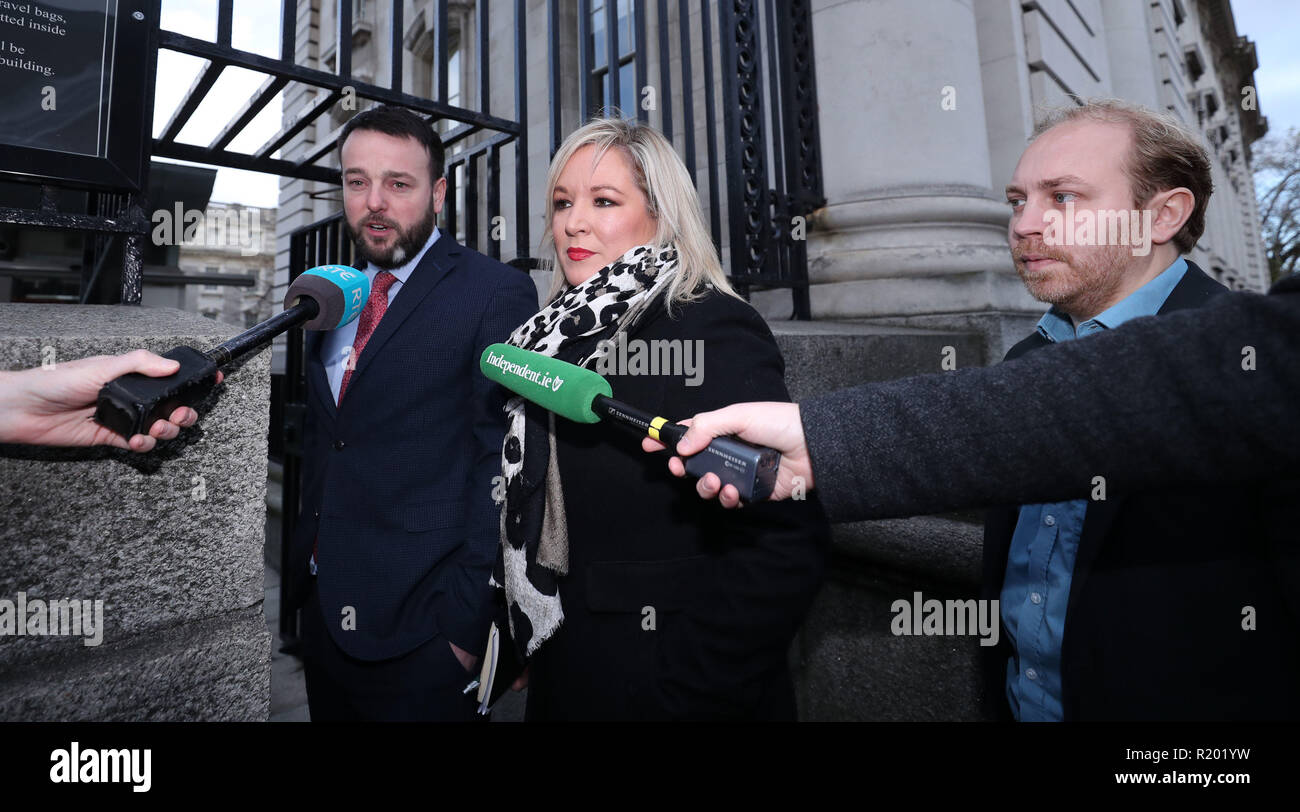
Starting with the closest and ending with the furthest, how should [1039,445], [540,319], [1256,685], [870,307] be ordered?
[1039,445], [1256,685], [540,319], [870,307]

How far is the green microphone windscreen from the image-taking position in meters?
1.27

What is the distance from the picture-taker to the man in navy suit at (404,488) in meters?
2.07

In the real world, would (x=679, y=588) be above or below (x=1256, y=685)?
above

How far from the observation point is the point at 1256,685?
4.23 feet

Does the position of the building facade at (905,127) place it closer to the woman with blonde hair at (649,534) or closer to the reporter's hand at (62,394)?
the woman with blonde hair at (649,534)

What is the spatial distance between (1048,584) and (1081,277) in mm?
810

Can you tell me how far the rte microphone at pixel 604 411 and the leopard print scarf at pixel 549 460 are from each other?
272 millimetres

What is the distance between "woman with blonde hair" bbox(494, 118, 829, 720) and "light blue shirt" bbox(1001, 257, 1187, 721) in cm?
60

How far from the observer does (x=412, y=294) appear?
7.45 feet

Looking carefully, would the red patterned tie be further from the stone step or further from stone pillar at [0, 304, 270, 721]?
the stone step
